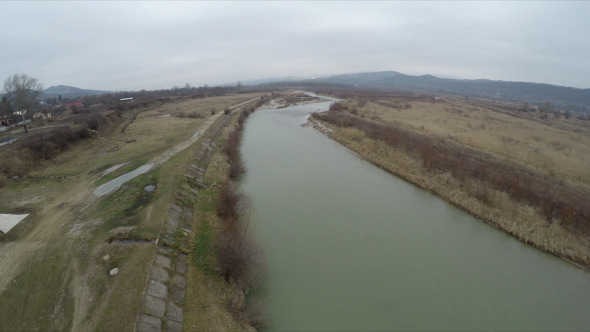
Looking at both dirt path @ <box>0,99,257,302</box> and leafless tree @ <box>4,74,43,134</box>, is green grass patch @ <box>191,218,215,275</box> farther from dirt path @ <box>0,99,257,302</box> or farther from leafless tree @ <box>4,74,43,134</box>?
leafless tree @ <box>4,74,43,134</box>

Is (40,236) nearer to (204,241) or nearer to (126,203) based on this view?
(126,203)

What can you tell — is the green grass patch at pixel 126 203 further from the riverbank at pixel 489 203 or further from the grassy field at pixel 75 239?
the riverbank at pixel 489 203

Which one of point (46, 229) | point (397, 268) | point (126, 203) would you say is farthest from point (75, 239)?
point (397, 268)

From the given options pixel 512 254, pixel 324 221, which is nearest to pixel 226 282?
pixel 324 221

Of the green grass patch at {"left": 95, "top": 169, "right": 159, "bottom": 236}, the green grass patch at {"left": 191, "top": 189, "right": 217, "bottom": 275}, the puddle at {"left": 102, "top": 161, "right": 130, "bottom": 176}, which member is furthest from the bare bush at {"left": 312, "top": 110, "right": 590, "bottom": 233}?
the puddle at {"left": 102, "top": 161, "right": 130, "bottom": 176}

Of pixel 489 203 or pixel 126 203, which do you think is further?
pixel 489 203

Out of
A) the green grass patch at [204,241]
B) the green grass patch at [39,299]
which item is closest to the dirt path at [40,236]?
the green grass patch at [39,299]
